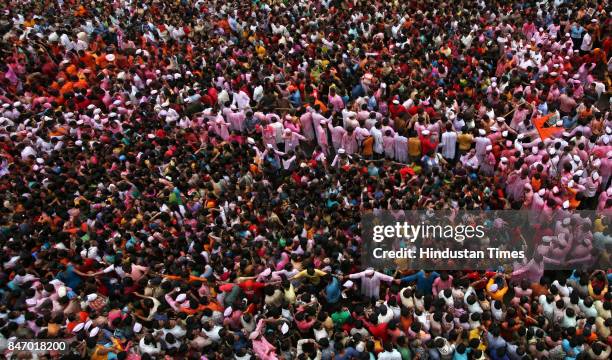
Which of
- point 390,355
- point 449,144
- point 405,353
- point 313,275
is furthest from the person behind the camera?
point 449,144

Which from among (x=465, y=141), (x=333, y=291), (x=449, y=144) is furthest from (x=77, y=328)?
(x=465, y=141)

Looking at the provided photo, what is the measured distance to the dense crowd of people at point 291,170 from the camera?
7246 mm

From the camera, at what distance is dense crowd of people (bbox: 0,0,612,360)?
7246 mm

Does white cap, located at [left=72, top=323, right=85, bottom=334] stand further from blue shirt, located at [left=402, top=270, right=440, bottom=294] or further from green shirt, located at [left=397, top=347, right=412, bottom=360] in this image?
blue shirt, located at [left=402, top=270, right=440, bottom=294]

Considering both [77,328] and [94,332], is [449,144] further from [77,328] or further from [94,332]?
[77,328]

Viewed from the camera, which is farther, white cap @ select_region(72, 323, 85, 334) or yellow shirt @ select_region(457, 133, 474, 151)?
yellow shirt @ select_region(457, 133, 474, 151)

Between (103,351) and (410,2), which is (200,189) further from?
(410,2)

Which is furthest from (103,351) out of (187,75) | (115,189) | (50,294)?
(187,75)

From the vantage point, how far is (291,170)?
9.97 m

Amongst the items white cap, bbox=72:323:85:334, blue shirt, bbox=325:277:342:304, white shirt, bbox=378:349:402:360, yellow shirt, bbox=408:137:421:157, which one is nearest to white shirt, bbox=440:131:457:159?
yellow shirt, bbox=408:137:421:157

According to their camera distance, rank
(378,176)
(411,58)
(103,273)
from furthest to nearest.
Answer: (411,58)
(378,176)
(103,273)

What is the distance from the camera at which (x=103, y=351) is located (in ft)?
23.6

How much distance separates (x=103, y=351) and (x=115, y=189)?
3.03m

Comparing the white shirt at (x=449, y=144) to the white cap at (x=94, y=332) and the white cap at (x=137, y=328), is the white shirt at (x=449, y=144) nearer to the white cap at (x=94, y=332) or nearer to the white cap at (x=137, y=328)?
the white cap at (x=137, y=328)
